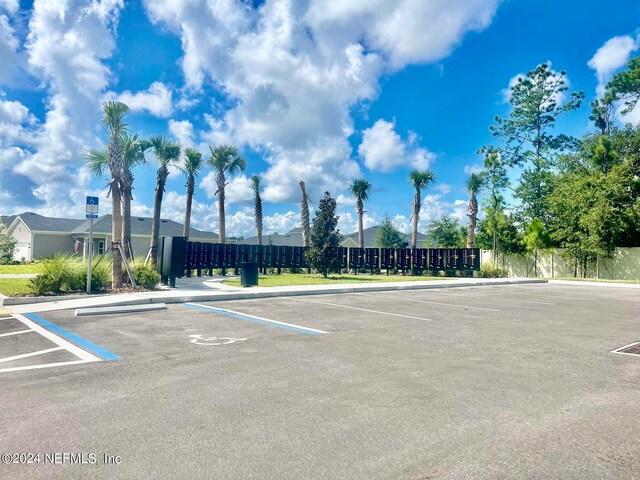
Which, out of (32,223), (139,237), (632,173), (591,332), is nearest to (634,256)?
(632,173)

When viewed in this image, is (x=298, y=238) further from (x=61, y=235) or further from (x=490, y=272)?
(x=490, y=272)

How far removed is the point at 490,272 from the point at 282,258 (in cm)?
1640

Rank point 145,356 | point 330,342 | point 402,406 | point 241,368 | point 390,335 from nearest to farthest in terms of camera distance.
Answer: point 402,406 → point 241,368 → point 145,356 → point 330,342 → point 390,335

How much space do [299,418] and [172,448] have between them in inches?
46.9

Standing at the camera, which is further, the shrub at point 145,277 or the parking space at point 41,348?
the shrub at point 145,277

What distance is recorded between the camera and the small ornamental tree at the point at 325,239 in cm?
2578

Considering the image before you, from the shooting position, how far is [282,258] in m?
28.6

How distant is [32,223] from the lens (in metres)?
40.9

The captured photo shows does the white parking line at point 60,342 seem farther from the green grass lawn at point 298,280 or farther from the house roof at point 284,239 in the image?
the house roof at point 284,239

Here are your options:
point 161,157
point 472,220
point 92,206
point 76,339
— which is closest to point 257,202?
point 161,157

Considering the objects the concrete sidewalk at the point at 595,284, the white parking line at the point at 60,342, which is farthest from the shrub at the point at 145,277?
the concrete sidewalk at the point at 595,284

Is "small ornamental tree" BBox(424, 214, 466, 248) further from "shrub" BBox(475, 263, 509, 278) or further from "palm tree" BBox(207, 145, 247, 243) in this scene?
"palm tree" BBox(207, 145, 247, 243)

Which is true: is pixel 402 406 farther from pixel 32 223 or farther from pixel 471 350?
pixel 32 223

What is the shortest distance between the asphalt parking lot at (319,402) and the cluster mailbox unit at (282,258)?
943 centimetres
